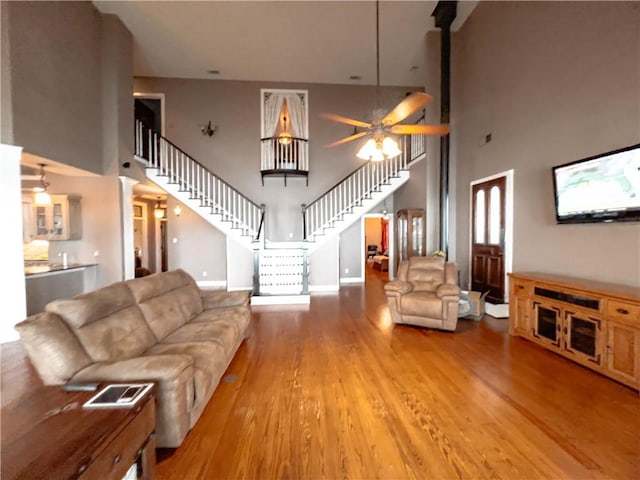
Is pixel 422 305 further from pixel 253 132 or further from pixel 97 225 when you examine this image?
pixel 253 132

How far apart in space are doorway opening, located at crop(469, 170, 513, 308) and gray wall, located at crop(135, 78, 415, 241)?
397 centimetres

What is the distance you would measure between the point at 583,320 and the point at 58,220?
26.0ft

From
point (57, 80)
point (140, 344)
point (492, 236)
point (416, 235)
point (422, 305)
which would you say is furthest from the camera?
point (416, 235)

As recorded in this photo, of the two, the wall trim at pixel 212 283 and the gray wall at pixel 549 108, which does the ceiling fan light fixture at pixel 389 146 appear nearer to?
the gray wall at pixel 549 108

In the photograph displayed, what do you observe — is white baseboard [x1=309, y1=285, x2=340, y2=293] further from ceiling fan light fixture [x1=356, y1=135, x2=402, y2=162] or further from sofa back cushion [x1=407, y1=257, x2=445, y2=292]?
ceiling fan light fixture [x1=356, y1=135, x2=402, y2=162]

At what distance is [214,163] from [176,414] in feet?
24.0

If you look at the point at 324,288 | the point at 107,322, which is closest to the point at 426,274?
the point at 324,288

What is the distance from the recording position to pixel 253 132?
8094mm

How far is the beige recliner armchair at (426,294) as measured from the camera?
157 inches

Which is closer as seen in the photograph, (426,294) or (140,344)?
→ (140,344)

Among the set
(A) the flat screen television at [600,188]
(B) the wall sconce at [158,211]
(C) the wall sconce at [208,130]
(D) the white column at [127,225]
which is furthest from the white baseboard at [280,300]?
(C) the wall sconce at [208,130]

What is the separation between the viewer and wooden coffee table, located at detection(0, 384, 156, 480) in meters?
1.03

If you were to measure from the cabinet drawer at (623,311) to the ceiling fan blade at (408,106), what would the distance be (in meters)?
2.63

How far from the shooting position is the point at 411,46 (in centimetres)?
651
